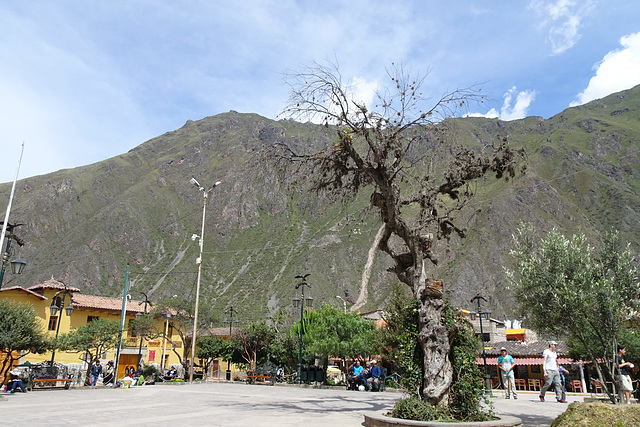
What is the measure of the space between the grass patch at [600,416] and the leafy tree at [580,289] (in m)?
4.21

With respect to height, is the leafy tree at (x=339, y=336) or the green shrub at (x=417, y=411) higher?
the leafy tree at (x=339, y=336)

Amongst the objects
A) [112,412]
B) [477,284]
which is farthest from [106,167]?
[112,412]

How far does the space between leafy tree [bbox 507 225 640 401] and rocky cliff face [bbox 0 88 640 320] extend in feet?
196

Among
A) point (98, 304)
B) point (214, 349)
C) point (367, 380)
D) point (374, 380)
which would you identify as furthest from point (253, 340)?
point (374, 380)

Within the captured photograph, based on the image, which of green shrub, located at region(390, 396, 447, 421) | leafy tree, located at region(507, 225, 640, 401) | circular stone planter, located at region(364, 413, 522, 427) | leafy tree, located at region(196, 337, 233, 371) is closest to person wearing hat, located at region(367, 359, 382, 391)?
leafy tree, located at region(507, 225, 640, 401)

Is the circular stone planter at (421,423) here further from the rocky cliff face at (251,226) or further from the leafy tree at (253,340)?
the rocky cliff face at (251,226)

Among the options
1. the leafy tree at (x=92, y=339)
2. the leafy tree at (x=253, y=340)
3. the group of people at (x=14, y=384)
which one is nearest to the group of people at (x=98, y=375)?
the leafy tree at (x=92, y=339)

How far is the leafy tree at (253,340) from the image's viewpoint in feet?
124

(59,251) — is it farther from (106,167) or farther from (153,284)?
(106,167)

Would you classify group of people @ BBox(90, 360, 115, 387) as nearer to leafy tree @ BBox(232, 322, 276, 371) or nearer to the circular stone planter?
leafy tree @ BBox(232, 322, 276, 371)

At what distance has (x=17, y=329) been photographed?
1822 centimetres

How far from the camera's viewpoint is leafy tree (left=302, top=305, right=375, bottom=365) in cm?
2819

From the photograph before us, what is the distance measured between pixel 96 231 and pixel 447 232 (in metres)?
121

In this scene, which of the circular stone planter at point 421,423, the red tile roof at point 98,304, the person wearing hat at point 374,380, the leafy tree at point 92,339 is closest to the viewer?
the circular stone planter at point 421,423
